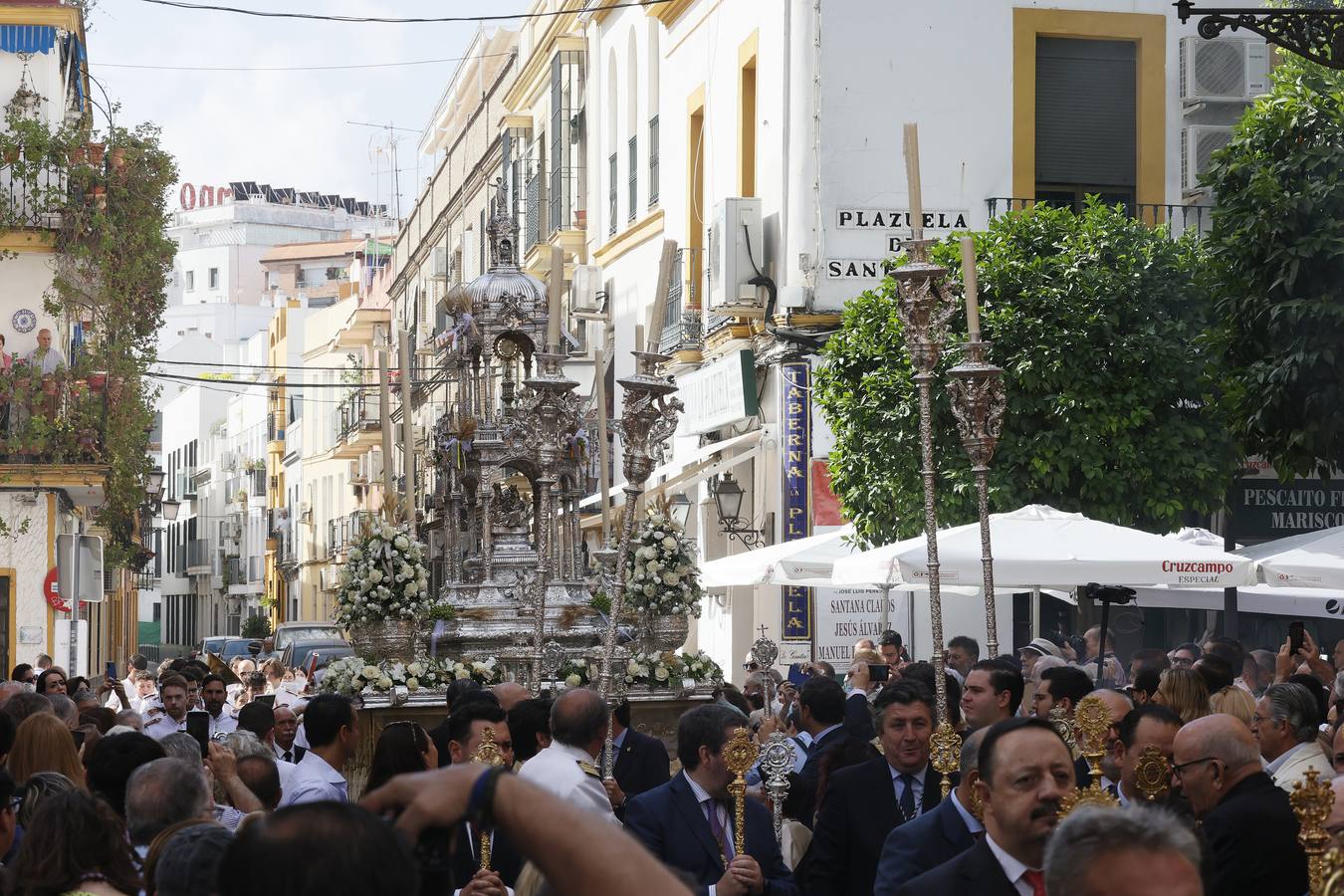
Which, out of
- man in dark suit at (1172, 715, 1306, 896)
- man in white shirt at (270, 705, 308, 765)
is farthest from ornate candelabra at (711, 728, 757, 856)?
man in white shirt at (270, 705, 308, 765)

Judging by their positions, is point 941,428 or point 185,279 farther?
point 185,279

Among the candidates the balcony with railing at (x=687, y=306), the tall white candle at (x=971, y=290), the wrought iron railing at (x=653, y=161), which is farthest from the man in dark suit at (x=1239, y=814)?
the wrought iron railing at (x=653, y=161)

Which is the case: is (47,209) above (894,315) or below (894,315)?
above

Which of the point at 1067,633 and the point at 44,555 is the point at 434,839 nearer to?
the point at 1067,633

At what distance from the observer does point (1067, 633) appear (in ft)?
75.7

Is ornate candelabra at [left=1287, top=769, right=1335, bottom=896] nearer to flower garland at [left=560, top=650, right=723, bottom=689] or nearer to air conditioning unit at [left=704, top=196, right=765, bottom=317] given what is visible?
flower garland at [left=560, top=650, right=723, bottom=689]

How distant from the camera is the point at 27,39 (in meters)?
28.1

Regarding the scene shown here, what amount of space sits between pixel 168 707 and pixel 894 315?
8644mm

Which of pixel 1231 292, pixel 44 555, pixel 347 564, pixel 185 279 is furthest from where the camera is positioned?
pixel 185 279

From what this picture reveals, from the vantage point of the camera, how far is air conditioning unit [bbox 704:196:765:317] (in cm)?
2420

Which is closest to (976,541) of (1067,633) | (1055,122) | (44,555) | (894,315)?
(894,315)

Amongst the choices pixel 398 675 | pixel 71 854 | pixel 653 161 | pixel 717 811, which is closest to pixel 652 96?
pixel 653 161

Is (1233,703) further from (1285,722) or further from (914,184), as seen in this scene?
(914,184)

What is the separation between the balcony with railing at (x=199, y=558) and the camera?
317 ft
